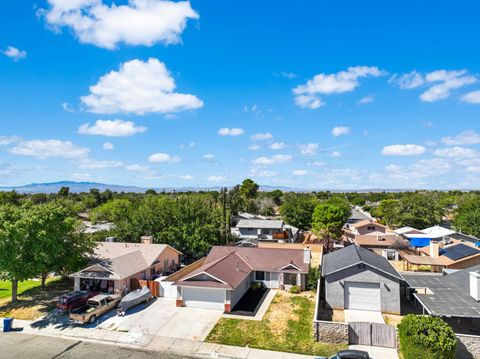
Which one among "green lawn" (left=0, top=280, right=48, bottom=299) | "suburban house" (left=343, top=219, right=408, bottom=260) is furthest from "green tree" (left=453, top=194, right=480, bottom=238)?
"green lawn" (left=0, top=280, right=48, bottom=299)

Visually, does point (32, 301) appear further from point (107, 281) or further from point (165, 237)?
point (165, 237)

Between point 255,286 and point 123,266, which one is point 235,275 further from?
point 123,266

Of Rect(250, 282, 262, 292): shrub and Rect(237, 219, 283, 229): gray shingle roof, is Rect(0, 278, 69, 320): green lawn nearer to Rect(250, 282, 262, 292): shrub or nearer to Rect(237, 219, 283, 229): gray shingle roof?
Rect(250, 282, 262, 292): shrub

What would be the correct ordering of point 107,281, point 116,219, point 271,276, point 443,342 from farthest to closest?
point 116,219 → point 271,276 → point 107,281 → point 443,342

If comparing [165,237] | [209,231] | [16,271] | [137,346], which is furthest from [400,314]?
[16,271]

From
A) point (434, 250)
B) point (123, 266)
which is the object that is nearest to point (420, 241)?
point (434, 250)
